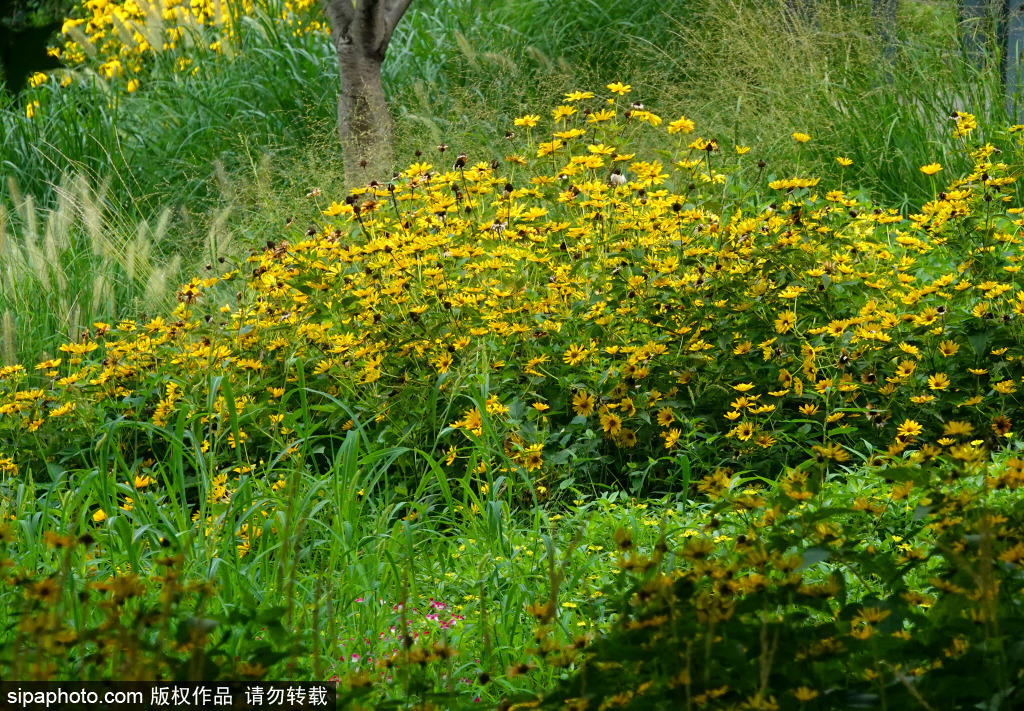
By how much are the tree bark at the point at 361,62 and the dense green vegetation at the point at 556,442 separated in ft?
2.40

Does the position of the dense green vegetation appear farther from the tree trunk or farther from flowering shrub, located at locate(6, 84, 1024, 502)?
the tree trunk

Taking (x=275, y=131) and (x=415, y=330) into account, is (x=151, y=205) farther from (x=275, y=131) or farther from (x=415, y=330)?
(x=415, y=330)

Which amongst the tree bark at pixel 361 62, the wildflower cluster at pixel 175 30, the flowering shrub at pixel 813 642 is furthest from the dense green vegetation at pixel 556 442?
the wildflower cluster at pixel 175 30

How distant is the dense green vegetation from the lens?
171 cm

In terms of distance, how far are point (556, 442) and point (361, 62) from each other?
3.90 metres

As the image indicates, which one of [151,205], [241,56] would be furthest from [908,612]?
[241,56]

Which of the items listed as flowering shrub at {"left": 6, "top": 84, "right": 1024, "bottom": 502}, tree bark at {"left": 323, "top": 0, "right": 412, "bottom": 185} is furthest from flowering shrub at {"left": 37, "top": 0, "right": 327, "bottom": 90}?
flowering shrub at {"left": 6, "top": 84, "right": 1024, "bottom": 502}

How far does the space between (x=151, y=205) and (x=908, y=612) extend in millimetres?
7103

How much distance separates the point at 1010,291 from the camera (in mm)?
3848

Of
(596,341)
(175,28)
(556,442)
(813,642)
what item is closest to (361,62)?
(175,28)

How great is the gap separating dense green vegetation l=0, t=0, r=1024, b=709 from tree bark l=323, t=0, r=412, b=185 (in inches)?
28.8

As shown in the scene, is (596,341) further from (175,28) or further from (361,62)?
(175,28)

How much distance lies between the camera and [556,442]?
12.5 ft

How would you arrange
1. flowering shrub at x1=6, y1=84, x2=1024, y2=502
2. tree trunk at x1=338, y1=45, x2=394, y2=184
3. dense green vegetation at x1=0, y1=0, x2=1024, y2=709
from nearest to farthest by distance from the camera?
dense green vegetation at x1=0, y1=0, x2=1024, y2=709, flowering shrub at x1=6, y1=84, x2=1024, y2=502, tree trunk at x1=338, y1=45, x2=394, y2=184
